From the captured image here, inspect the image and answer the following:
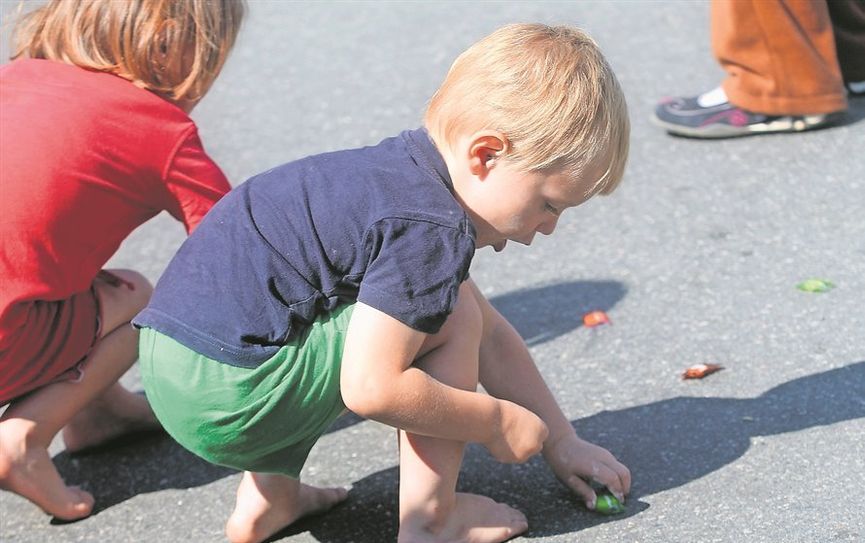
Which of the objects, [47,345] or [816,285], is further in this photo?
[816,285]

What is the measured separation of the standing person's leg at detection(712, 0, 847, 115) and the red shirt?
2.07 metres

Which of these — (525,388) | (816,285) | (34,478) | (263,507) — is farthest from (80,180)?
(816,285)

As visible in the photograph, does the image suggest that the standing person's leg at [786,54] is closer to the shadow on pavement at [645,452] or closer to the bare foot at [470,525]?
the shadow on pavement at [645,452]

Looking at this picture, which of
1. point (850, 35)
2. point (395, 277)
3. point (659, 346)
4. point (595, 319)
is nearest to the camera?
point (395, 277)

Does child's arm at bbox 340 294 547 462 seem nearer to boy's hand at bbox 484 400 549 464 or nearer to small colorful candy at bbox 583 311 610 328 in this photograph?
boy's hand at bbox 484 400 549 464

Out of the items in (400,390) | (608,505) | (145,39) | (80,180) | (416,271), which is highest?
(145,39)

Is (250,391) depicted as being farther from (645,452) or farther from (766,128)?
(766,128)

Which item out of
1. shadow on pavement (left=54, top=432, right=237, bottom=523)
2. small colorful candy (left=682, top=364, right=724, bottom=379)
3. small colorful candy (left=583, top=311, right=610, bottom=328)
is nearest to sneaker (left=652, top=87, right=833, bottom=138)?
small colorful candy (left=583, top=311, right=610, bottom=328)

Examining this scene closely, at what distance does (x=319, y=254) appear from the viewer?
1.90 metres

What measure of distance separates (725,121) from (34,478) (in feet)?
8.11

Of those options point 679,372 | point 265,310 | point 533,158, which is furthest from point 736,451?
point 265,310

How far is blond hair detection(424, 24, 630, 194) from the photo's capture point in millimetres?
1854

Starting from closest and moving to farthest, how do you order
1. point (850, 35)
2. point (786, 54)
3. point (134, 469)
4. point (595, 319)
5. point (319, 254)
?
point (319, 254) → point (134, 469) → point (595, 319) → point (786, 54) → point (850, 35)

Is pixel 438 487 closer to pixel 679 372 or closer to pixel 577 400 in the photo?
pixel 577 400
